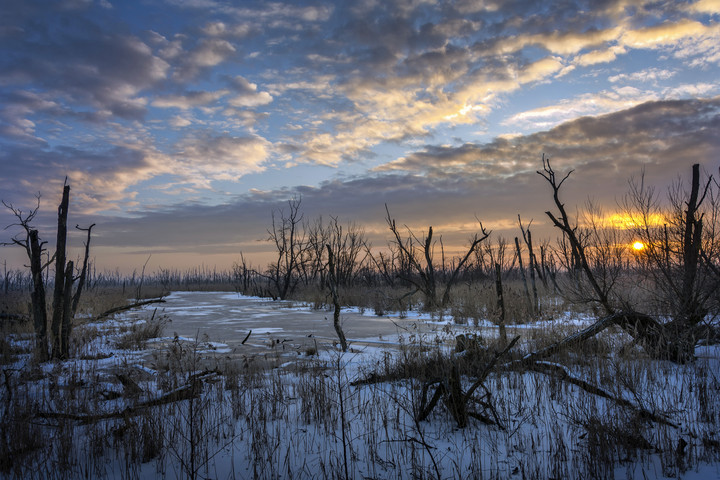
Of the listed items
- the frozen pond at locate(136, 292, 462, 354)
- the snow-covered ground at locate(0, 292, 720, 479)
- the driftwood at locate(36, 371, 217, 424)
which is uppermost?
the driftwood at locate(36, 371, 217, 424)

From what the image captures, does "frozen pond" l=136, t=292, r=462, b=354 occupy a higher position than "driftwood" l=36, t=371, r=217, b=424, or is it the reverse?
"driftwood" l=36, t=371, r=217, b=424

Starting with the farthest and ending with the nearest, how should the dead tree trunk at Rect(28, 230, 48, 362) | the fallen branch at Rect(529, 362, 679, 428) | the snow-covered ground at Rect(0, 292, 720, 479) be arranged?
1. the dead tree trunk at Rect(28, 230, 48, 362)
2. the fallen branch at Rect(529, 362, 679, 428)
3. the snow-covered ground at Rect(0, 292, 720, 479)

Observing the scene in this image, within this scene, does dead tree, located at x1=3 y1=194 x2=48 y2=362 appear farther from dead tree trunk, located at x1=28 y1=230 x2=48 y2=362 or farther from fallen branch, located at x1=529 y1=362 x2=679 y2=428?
fallen branch, located at x1=529 y1=362 x2=679 y2=428

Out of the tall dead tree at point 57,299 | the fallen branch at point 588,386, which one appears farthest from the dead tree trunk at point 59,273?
the fallen branch at point 588,386

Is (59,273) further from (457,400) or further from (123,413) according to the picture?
(457,400)

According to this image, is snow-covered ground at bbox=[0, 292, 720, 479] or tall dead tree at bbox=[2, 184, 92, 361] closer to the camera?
snow-covered ground at bbox=[0, 292, 720, 479]

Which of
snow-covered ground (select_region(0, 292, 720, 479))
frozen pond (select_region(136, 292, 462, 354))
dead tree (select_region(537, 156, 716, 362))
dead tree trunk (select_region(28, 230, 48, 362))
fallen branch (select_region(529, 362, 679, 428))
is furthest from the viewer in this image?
frozen pond (select_region(136, 292, 462, 354))

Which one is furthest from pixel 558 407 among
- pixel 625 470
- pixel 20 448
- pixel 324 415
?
pixel 20 448

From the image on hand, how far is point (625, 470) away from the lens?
3309 millimetres

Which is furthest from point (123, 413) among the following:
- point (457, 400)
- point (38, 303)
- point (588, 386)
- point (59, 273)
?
point (38, 303)

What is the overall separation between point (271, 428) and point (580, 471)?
285 centimetres

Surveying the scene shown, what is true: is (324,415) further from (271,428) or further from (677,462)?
(677,462)

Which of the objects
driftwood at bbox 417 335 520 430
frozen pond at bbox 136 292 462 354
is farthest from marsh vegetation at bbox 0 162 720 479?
frozen pond at bbox 136 292 462 354

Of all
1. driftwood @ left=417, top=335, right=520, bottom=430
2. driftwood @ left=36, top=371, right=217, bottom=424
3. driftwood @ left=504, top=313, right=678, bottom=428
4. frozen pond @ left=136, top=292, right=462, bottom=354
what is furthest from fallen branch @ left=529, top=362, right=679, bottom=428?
driftwood @ left=36, top=371, right=217, bottom=424
